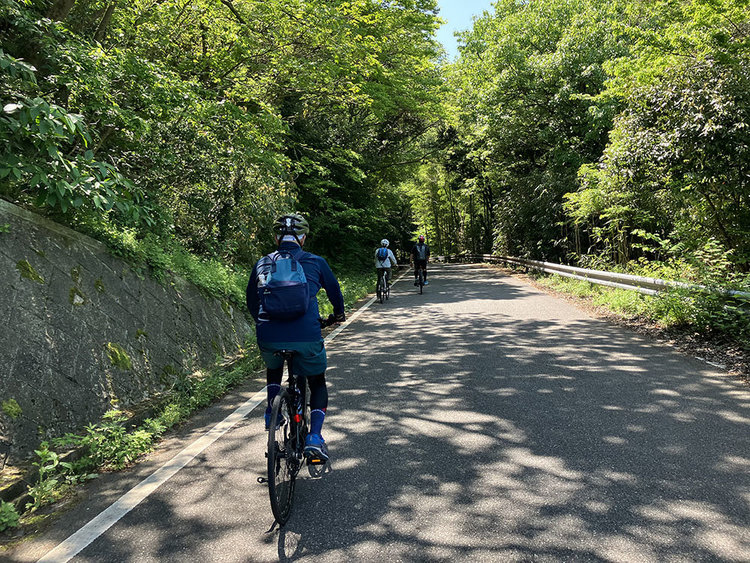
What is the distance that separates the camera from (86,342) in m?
5.07

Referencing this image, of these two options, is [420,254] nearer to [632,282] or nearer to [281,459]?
[632,282]

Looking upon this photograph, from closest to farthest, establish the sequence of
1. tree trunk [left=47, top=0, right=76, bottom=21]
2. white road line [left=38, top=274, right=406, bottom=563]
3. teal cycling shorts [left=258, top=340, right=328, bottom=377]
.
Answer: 1. white road line [left=38, top=274, right=406, bottom=563]
2. teal cycling shorts [left=258, top=340, right=328, bottom=377]
3. tree trunk [left=47, top=0, right=76, bottom=21]

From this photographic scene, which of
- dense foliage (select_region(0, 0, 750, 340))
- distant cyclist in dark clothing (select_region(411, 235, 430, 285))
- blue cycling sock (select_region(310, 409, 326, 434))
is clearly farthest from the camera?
distant cyclist in dark clothing (select_region(411, 235, 430, 285))

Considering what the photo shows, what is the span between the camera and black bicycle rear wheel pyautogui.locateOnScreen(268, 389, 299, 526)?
9.95 ft

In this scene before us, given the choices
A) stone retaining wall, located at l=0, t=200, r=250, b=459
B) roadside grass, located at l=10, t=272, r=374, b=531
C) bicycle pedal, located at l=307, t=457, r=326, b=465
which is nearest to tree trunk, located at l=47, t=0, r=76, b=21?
stone retaining wall, located at l=0, t=200, r=250, b=459

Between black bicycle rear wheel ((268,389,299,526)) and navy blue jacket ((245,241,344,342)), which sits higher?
navy blue jacket ((245,241,344,342))

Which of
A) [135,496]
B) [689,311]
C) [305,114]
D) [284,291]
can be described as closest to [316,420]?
[284,291]

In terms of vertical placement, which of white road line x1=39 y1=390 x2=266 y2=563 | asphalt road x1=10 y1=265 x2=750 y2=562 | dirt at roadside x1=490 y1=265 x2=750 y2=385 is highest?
dirt at roadside x1=490 y1=265 x2=750 y2=385

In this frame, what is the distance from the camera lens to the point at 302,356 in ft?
11.6

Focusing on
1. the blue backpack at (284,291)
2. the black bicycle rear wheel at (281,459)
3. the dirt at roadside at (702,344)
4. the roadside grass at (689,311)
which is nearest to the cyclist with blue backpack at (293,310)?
the blue backpack at (284,291)

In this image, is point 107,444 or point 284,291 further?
point 107,444

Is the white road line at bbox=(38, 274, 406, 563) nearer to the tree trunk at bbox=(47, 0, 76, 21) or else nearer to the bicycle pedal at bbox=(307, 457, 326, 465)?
the bicycle pedal at bbox=(307, 457, 326, 465)

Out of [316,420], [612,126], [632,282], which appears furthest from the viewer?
[612,126]

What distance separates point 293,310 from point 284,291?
14cm
